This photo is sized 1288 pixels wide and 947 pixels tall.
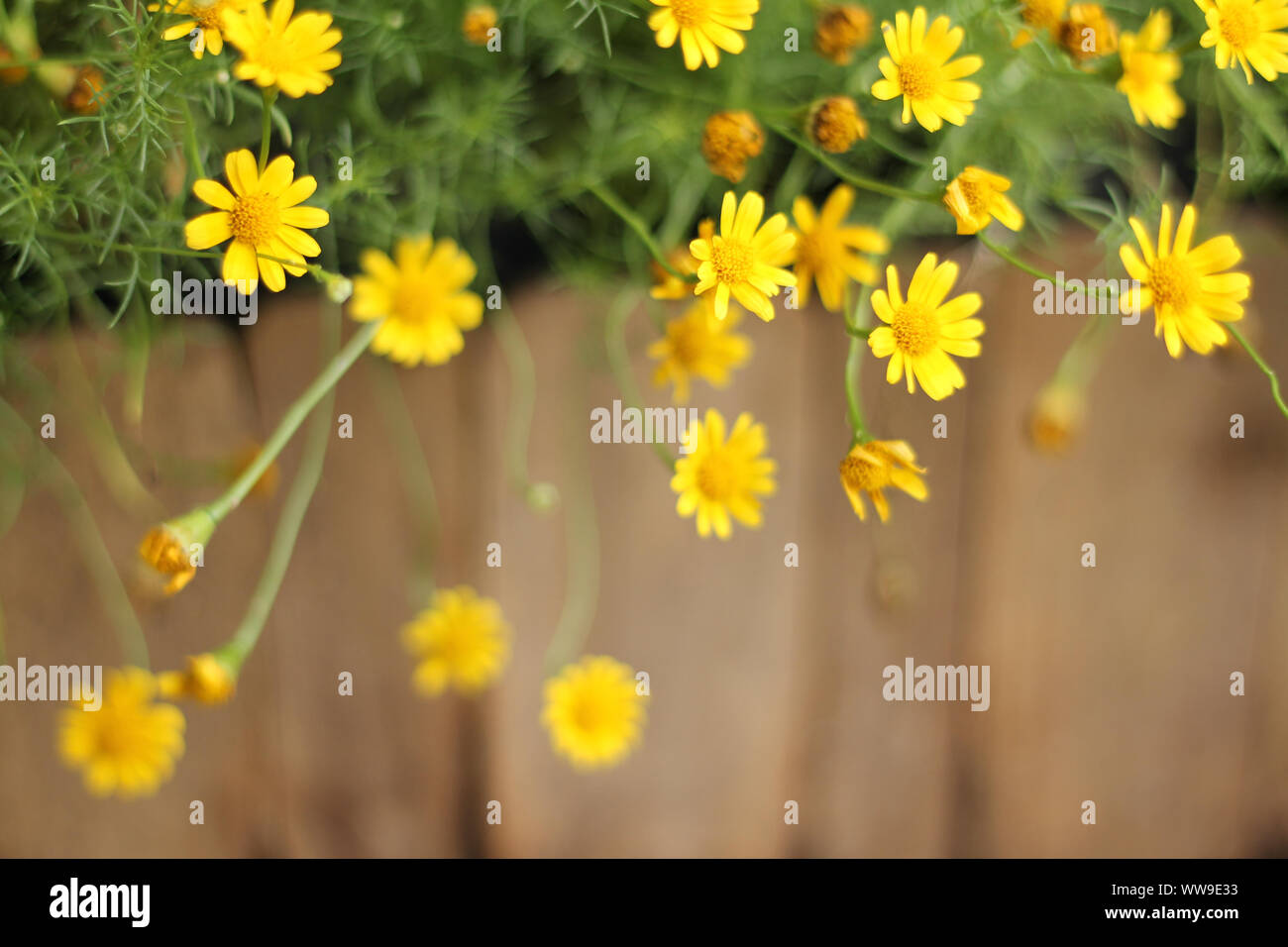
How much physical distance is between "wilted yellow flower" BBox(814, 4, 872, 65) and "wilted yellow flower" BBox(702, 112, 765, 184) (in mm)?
38

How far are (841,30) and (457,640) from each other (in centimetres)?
35

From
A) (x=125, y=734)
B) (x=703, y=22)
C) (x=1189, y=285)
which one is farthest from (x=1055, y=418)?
(x=125, y=734)

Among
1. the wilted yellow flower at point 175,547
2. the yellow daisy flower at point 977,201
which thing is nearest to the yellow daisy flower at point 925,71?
the yellow daisy flower at point 977,201

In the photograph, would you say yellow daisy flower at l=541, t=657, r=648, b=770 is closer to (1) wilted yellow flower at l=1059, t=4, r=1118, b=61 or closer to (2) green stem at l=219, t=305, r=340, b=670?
(2) green stem at l=219, t=305, r=340, b=670

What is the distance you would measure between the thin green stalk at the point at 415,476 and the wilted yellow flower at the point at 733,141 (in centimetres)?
25

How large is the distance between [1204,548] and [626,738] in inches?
14.8

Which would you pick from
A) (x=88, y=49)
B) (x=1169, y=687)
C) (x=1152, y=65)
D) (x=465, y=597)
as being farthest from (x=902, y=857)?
(x=88, y=49)

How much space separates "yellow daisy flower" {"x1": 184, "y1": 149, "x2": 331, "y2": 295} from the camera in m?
0.26

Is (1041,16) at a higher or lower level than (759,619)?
higher

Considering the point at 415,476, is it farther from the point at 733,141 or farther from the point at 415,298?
the point at 733,141

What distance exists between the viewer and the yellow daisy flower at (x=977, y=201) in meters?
0.29

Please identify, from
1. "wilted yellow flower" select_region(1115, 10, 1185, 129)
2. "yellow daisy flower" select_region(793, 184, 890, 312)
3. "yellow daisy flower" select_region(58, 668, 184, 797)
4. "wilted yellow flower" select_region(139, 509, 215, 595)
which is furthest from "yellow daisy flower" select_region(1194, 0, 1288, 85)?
"yellow daisy flower" select_region(58, 668, 184, 797)

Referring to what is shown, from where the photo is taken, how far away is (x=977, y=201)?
11.4 inches

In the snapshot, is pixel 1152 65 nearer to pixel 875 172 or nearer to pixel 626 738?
pixel 875 172
